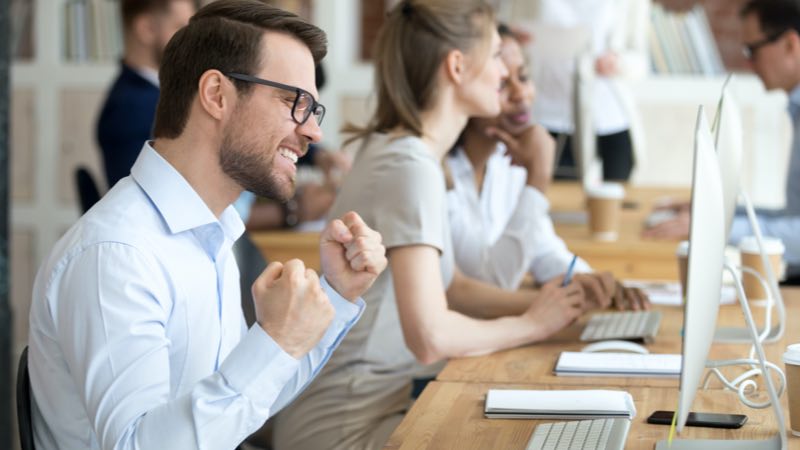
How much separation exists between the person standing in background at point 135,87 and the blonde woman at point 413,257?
1138mm

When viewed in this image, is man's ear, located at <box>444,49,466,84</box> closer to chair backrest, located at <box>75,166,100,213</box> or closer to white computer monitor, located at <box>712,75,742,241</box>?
white computer monitor, located at <box>712,75,742,241</box>

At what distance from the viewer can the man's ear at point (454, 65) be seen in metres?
2.22

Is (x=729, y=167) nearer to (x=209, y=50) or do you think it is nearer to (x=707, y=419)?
(x=707, y=419)

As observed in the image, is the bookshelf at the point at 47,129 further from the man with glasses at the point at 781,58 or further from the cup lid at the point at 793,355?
the cup lid at the point at 793,355

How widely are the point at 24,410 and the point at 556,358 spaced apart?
2.94ft

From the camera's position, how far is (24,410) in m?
1.32

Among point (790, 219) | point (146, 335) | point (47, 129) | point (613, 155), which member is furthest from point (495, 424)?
point (47, 129)

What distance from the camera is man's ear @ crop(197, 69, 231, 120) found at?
1.43 meters

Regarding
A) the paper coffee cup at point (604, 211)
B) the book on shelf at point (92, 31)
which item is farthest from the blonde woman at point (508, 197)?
the book on shelf at point (92, 31)

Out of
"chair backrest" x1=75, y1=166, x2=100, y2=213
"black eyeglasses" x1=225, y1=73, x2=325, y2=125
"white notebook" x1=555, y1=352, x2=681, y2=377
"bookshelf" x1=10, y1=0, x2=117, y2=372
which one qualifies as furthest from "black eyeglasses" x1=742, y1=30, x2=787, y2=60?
"bookshelf" x1=10, y1=0, x2=117, y2=372

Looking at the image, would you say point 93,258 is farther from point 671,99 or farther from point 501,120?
point 671,99

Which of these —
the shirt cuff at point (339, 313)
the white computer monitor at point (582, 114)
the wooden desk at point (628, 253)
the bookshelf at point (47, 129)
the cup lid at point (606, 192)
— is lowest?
the bookshelf at point (47, 129)

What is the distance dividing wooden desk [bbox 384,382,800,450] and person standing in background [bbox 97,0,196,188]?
1834mm

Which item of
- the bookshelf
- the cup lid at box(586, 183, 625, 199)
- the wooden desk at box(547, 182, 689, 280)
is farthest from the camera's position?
Answer: the bookshelf
